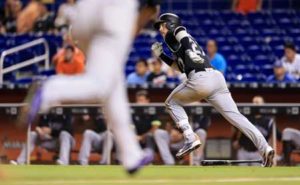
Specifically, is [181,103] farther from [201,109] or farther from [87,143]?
[87,143]

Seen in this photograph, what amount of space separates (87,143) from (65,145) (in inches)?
14.5

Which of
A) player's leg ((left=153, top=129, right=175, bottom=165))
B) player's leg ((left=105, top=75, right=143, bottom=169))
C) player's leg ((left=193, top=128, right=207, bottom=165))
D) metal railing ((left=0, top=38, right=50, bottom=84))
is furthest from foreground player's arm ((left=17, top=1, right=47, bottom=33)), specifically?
player's leg ((left=105, top=75, right=143, bottom=169))

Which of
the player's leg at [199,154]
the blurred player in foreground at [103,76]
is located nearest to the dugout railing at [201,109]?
the player's leg at [199,154]

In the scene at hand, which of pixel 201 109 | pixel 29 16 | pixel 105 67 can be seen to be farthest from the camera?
pixel 29 16

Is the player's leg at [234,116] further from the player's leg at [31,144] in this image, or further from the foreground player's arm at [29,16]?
the foreground player's arm at [29,16]

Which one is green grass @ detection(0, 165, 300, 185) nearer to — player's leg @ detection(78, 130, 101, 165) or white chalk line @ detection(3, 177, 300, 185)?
white chalk line @ detection(3, 177, 300, 185)

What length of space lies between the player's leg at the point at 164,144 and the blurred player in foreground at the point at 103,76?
698 centimetres

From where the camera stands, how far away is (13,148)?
1476cm

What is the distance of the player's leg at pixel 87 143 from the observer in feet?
46.9

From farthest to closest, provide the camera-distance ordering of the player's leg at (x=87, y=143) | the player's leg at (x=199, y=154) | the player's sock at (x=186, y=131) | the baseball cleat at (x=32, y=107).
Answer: the player's leg at (x=87, y=143) → the player's leg at (x=199, y=154) → the player's sock at (x=186, y=131) → the baseball cleat at (x=32, y=107)

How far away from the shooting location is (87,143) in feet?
47.2

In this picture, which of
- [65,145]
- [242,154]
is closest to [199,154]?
[242,154]

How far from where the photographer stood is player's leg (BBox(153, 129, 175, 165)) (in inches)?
557

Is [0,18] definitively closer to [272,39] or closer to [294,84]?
[272,39]
